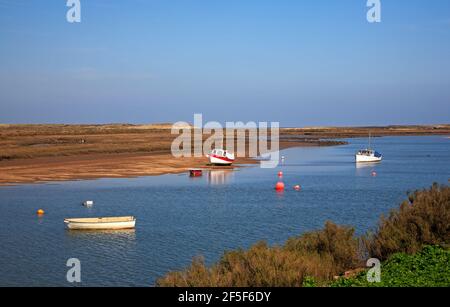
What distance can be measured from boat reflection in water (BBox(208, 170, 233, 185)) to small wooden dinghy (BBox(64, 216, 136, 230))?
19985 millimetres

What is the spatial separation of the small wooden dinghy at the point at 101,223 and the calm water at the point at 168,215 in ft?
1.54

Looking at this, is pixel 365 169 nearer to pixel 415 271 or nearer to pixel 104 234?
pixel 104 234

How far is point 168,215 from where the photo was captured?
30219 mm

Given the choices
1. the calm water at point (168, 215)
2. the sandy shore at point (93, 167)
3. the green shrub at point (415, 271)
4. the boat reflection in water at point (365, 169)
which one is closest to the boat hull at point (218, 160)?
the sandy shore at point (93, 167)

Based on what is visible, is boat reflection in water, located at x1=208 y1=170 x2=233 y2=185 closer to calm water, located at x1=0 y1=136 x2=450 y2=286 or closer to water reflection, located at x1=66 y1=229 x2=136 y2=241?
calm water, located at x1=0 y1=136 x2=450 y2=286

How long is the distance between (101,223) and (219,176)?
25.5 m

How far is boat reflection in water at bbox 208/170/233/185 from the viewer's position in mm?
47344

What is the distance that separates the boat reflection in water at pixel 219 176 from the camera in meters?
47.3

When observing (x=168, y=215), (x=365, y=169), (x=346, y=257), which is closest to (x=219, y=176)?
(x=365, y=169)

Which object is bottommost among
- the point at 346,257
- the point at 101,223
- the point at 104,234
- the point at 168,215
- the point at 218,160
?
the point at 104,234

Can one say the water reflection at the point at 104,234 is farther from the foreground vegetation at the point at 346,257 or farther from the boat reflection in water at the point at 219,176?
the boat reflection in water at the point at 219,176
